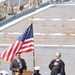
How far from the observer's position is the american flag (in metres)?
14.8

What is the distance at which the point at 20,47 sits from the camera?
591 inches

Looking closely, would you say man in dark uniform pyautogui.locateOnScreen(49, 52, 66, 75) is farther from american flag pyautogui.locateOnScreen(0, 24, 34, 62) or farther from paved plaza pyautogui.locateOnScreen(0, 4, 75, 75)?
paved plaza pyautogui.locateOnScreen(0, 4, 75, 75)

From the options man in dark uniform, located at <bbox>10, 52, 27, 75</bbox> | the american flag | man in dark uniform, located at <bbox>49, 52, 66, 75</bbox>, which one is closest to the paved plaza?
the american flag

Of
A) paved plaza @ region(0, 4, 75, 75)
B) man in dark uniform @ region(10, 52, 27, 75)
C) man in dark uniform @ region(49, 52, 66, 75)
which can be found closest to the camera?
man in dark uniform @ region(49, 52, 66, 75)

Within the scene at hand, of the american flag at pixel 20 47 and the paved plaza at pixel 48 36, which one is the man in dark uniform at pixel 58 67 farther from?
the paved plaza at pixel 48 36

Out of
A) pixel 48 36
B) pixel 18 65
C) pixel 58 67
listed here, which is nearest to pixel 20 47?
pixel 18 65

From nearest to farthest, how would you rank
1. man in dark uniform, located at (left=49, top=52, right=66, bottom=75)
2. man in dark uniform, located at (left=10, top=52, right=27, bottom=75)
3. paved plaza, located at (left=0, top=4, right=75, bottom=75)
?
man in dark uniform, located at (left=49, top=52, right=66, bottom=75) < man in dark uniform, located at (left=10, top=52, right=27, bottom=75) < paved plaza, located at (left=0, top=4, right=75, bottom=75)

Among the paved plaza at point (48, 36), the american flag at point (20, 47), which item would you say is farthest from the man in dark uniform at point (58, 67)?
the paved plaza at point (48, 36)

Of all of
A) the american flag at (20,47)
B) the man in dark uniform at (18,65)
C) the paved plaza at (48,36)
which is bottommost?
the paved plaza at (48,36)

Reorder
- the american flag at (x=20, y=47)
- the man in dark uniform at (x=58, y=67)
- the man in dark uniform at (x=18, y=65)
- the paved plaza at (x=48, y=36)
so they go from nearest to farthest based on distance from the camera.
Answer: the man in dark uniform at (x=58, y=67), the man in dark uniform at (x=18, y=65), the american flag at (x=20, y=47), the paved plaza at (x=48, y=36)

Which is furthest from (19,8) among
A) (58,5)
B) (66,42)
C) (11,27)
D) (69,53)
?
(69,53)

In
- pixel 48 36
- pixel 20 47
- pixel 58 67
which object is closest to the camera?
pixel 58 67

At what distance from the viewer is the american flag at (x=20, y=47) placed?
14.8 m

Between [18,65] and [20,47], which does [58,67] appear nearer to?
[18,65]
